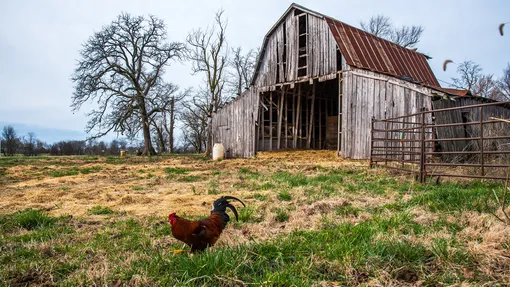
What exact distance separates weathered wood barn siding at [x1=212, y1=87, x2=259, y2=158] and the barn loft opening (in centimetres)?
50

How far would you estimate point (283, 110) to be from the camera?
20.5 meters

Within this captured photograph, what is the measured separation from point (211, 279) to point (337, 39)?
50.4 feet

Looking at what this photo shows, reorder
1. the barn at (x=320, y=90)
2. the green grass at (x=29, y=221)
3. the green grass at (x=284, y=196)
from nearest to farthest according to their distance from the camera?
the green grass at (x=29, y=221)
the green grass at (x=284, y=196)
the barn at (x=320, y=90)

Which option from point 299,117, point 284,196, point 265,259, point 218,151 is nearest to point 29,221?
point 265,259

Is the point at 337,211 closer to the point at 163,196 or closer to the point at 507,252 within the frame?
the point at 507,252

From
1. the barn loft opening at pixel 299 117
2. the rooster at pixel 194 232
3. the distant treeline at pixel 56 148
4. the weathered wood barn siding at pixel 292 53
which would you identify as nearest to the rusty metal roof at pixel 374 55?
the weathered wood barn siding at pixel 292 53

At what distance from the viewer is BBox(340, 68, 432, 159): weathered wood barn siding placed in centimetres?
1238

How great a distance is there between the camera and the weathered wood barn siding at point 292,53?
16.0 m

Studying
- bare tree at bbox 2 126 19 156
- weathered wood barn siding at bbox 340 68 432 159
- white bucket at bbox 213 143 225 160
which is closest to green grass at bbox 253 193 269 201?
weathered wood barn siding at bbox 340 68 432 159

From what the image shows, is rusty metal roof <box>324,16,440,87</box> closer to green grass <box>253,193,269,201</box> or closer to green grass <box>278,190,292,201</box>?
green grass <box>278,190,292,201</box>

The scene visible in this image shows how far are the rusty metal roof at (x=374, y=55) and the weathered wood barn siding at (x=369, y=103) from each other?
2.40 ft

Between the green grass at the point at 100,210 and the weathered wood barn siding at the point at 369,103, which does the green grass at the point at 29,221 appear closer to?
the green grass at the point at 100,210

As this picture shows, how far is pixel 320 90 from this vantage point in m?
21.4

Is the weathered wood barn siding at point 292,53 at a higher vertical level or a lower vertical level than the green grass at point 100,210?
higher
